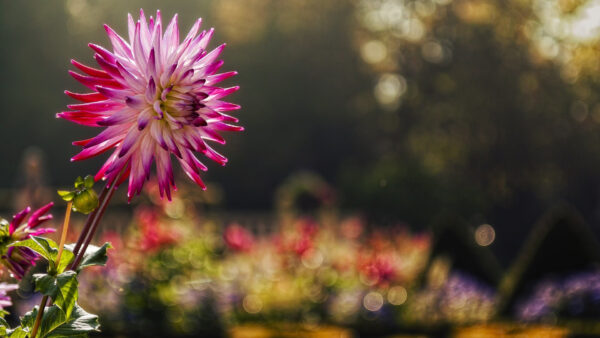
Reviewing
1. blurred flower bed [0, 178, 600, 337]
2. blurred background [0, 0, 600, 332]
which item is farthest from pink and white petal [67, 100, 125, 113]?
blurred background [0, 0, 600, 332]

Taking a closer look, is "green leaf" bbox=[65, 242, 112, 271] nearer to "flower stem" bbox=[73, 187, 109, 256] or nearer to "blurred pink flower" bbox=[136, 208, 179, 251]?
"flower stem" bbox=[73, 187, 109, 256]

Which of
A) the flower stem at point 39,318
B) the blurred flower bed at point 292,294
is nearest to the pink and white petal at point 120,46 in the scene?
the flower stem at point 39,318

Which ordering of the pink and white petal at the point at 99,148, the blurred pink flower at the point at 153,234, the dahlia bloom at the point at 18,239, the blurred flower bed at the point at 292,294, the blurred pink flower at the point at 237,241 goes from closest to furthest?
the pink and white petal at the point at 99,148 → the dahlia bloom at the point at 18,239 → the blurred flower bed at the point at 292,294 → the blurred pink flower at the point at 153,234 → the blurred pink flower at the point at 237,241

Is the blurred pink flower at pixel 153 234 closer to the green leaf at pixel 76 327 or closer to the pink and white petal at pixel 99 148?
the green leaf at pixel 76 327

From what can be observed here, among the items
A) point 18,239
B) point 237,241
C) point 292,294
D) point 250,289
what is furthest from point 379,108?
point 18,239

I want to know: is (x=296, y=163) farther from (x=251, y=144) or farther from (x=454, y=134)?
(x=454, y=134)

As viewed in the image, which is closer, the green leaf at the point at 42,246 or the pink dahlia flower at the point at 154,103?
the pink dahlia flower at the point at 154,103

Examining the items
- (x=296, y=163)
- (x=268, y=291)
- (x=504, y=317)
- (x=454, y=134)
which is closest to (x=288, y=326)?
→ (x=268, y=291)
